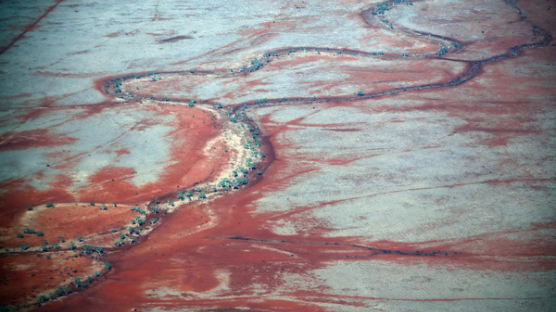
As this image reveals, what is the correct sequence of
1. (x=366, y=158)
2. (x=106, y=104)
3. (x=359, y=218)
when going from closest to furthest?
(x=359, y=218) < (x=366, y=158) < (x=106, y=104)

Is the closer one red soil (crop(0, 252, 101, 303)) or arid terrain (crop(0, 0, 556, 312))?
red soil (crop(0, 252, 101, 303))

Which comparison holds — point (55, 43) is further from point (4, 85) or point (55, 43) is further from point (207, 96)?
point (207, 96)

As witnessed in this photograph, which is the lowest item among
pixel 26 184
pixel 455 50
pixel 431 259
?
pixel 431 259

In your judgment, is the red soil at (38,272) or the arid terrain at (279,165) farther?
the arid terrain at (279,165)

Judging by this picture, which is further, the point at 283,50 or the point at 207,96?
the point at 283,50

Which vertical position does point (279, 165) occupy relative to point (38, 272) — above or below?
above

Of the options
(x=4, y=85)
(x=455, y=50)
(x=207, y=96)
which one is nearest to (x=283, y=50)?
→ (x=207, y=96)

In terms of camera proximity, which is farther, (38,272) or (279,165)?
(279,165)

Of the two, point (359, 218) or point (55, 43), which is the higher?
point (55, 43)
